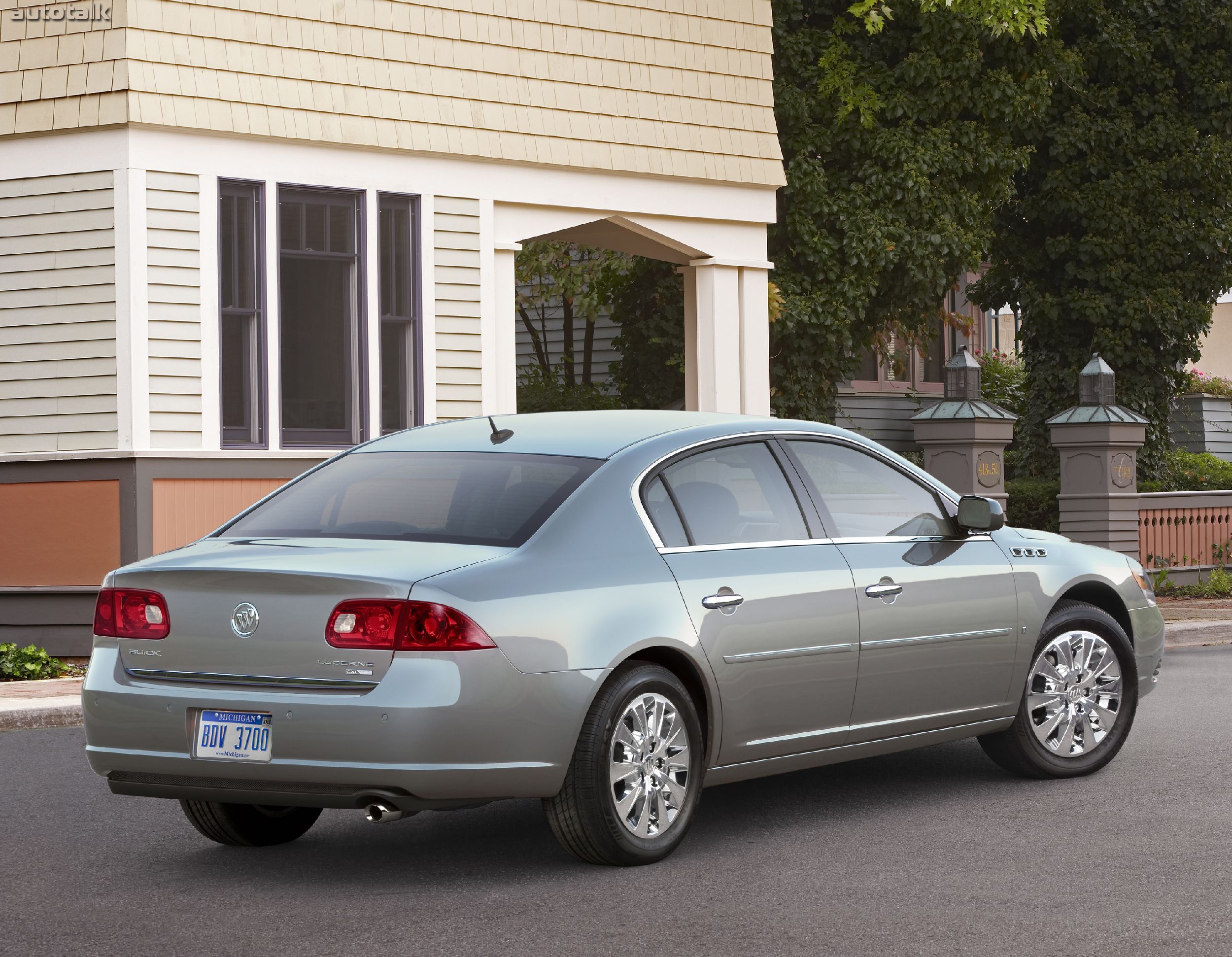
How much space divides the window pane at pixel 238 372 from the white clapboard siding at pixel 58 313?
907mm

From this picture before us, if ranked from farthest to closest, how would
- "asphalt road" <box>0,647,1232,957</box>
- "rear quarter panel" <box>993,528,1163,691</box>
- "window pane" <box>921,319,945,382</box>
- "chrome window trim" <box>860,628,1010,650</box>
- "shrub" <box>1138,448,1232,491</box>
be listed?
1. "window pane" <box>921,319,945,382</box>
2. "shrub" <box>1138,448,1232,491</box>
3. "rear quarter panel" <box>993,528,1163,691</box>
4. "chrome window trim" <box>860,628,1010,650</box>
5. "asphalt road" <box>0,647,1232,957</box>

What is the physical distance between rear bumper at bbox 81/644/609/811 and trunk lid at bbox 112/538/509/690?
0.19 feet

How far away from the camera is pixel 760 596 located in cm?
712

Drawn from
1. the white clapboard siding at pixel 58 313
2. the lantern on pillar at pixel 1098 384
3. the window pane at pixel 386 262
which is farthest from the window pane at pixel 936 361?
the white clapboard siding at pixel 58 313

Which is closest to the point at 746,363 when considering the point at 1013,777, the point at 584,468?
the point at 1013,777

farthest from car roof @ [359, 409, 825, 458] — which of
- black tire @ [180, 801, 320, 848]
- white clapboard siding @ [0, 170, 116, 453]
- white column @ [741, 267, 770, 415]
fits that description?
white column @ [741, 267, 770, 415]

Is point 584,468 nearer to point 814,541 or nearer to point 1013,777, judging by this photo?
point 814,541

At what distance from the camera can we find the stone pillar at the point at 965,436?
17.3 meters

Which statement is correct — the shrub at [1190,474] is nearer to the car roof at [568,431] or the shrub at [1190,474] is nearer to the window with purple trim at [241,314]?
the window with purple trim at [241,314]

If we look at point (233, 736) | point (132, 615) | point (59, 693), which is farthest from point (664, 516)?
point (59, 693)

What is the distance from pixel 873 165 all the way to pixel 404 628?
15.5m

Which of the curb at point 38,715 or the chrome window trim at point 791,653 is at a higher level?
the chrome window trim at point 791,653

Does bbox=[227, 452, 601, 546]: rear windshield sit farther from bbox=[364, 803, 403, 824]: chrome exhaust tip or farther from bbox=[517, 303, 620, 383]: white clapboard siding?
bbox=[517, 303, 620, 383]: white clapboard siding

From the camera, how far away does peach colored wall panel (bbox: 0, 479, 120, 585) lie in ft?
45.9
